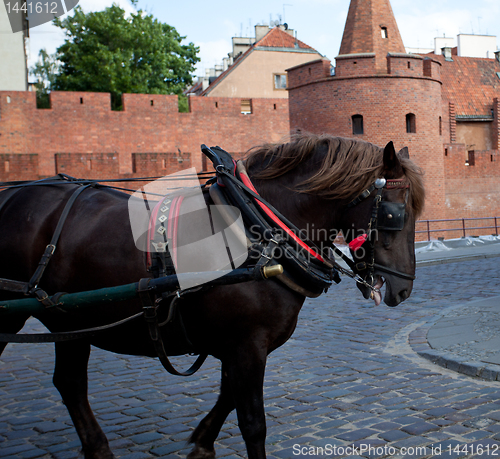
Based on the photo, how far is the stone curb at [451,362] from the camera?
472 centimetres

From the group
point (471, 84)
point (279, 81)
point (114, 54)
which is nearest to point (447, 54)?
point (471, 84)

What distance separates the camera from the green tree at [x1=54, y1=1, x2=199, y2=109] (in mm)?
31719

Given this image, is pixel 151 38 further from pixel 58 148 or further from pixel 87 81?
pixel 58 148

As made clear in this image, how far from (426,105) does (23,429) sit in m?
23.0

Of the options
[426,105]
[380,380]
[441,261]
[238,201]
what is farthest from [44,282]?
[426,105]

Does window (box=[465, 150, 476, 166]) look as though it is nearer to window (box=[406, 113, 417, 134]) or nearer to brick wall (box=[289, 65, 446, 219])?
brick wall (box=[289, 65, 446, 219])

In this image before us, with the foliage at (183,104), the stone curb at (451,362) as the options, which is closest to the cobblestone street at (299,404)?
the stone curb at (451,362)

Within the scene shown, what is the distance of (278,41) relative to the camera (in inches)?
1599

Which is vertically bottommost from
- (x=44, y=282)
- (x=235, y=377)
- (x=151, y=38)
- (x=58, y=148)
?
(x=235, y=377)

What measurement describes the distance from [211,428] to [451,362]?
272cm

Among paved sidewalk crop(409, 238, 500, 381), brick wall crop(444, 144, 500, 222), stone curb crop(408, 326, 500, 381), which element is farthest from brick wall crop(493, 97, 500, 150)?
stone curb crop(408, 326, 500, 381)

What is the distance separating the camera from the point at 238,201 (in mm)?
2812

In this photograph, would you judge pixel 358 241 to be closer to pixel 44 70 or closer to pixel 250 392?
pixel 250 392

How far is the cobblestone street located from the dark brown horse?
34.8 inches
